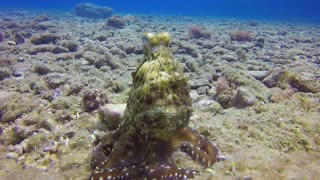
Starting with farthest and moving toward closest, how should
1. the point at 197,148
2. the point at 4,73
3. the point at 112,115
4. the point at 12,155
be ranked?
the point at 4,73
the point at 112,115
the point at 12,155
the point at 197,148

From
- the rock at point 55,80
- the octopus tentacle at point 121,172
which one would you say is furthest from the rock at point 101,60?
the octopus tentacle at point 121,172

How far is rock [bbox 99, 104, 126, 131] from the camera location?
13.2 ft

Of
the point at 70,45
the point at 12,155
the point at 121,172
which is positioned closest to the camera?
the point at 121,172

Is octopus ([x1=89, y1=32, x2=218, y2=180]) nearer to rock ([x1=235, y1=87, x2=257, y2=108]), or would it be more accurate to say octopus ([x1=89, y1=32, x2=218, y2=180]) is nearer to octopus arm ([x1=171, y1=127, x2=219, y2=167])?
octopus arm ([x1=171, y1=127, x2=219, y2=167])

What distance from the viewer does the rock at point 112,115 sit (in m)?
4.03

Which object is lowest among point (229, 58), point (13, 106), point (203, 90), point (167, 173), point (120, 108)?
point (13, 106)

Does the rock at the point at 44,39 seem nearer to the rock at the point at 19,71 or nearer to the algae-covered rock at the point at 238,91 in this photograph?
the rock at the point at 19,71

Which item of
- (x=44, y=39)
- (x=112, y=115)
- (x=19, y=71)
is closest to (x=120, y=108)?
(x=112, y=115)

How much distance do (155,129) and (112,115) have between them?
5.22 ft

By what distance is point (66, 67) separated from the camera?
823 centimetres

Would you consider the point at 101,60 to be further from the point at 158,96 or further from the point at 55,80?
the point at 158,96

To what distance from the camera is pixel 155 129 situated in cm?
265

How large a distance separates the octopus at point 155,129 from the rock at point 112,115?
0.87 m

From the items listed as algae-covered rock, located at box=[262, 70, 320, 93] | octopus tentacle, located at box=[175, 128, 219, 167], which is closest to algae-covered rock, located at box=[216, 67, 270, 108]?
algae-covered rock, located at box=[262, 70, 320, 93]
